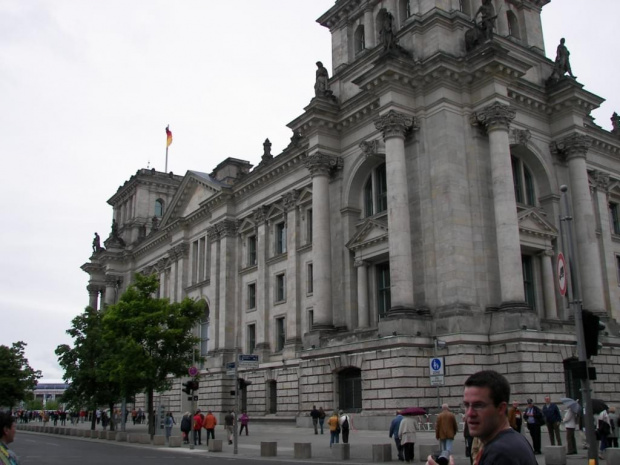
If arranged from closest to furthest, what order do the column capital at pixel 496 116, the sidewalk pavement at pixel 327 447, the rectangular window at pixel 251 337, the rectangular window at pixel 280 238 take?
the sidewalk pavement at pixel 327 447 < the column capital at pixel 496 116 < the rectangular window at pixel 280 238 < the rectangular window at pixel 251 337

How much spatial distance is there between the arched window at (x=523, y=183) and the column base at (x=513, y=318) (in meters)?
8.51

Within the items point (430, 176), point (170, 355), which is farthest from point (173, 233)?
point (430, 176)

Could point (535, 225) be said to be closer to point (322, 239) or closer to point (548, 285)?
point (548, 285)

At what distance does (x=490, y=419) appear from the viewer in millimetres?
4168

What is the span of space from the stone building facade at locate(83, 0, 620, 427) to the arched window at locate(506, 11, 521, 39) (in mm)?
133

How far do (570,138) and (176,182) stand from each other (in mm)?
56155

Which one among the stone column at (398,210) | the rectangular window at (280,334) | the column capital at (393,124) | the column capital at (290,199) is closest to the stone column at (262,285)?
the rectangular window at (280,334)

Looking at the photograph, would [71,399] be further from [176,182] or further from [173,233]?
[176,182]

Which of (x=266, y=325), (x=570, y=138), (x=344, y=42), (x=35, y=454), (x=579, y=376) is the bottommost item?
(x=35, y=454)

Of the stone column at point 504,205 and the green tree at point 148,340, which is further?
the green tree at point 148,340

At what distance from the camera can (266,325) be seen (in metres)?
49.9

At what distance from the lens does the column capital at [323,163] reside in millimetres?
40781

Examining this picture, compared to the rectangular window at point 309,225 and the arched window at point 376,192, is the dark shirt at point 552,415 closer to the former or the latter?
the arched window at point 376,192

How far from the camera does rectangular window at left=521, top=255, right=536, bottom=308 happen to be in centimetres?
3700
